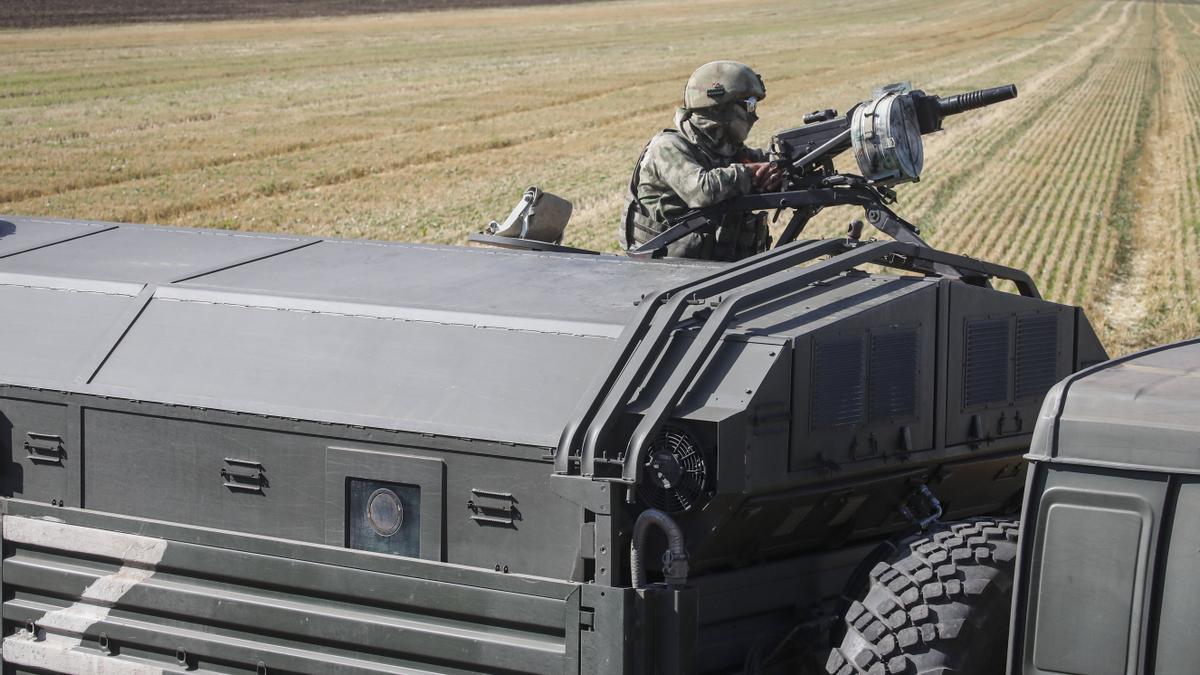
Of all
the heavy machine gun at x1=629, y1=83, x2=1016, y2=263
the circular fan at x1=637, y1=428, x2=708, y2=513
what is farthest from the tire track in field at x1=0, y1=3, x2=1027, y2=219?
the circular fan at x1=637, y1=428, x2=708, y2=513

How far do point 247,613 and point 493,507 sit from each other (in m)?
0.94

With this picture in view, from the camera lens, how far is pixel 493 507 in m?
5.45

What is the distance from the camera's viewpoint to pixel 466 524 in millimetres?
5531

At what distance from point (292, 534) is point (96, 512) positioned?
0.75 m

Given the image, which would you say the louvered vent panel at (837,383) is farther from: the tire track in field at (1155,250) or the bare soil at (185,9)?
the bare soil at (185,9)

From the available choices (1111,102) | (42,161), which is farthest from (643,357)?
(1111,102)

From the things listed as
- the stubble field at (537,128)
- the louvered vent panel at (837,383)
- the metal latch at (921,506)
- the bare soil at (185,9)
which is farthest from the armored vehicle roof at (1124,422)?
the bare soil at (185,9)

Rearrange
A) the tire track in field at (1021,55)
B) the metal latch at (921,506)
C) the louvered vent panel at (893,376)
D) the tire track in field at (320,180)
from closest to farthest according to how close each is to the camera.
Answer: the louvered vent panel at (893,376) < the metal latch at (921,506) < the tire track in field at (320,180) < the tire track in field at (1021,55)

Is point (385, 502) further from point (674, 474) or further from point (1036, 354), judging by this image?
point (1036, 354)

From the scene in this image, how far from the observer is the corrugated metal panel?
5.15 metres

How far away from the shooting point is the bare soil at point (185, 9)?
132 feet

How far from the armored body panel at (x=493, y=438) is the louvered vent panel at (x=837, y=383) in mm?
11

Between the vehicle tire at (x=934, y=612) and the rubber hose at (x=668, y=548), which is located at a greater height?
the rubber hose at (x=668, y=548)

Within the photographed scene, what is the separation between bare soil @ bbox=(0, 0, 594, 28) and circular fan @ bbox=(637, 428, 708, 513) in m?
36.2
